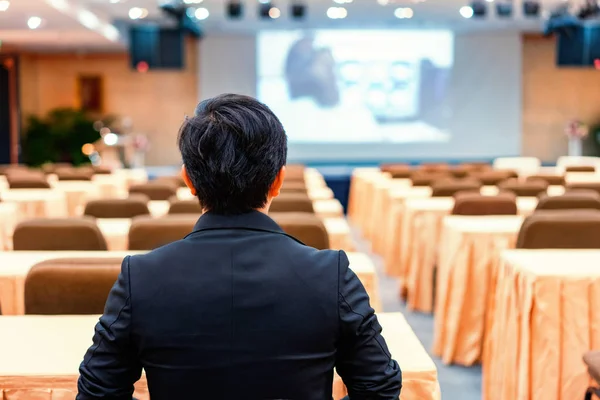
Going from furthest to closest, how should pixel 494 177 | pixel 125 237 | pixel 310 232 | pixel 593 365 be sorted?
pixel 494 177, pixel 125 237, pixel 310 232, pixel 593 365

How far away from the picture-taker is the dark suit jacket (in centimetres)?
140

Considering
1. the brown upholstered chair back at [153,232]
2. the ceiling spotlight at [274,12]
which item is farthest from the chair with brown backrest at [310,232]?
the ceiling spotlight at [274,12]

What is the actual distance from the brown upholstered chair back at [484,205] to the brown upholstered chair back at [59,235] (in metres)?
2.25

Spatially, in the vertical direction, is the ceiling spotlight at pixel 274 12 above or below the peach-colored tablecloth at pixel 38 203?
above

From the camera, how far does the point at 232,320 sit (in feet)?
4.57

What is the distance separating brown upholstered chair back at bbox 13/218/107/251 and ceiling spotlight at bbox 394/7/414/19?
12867mm

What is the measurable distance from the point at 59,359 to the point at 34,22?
42.4ft

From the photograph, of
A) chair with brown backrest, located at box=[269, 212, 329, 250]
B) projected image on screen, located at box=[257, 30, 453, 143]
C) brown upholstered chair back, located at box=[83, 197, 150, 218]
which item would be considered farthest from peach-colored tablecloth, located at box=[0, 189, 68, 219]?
projected image on screen, located at box=[257, 30, 453, 143]

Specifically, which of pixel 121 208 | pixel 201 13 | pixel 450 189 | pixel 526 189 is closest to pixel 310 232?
pixel 121 208

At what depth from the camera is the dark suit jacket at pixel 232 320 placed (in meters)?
1.40

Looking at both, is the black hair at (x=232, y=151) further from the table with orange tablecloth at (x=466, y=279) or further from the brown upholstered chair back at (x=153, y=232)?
the table with orange tablecloth at (x=466, y=279)

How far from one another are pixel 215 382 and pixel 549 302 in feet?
5.57

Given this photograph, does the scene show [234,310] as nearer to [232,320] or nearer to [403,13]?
Result: [232,320]

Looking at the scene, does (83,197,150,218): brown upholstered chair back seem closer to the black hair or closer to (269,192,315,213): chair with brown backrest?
(269,192,315,213): chair with brown backrest
